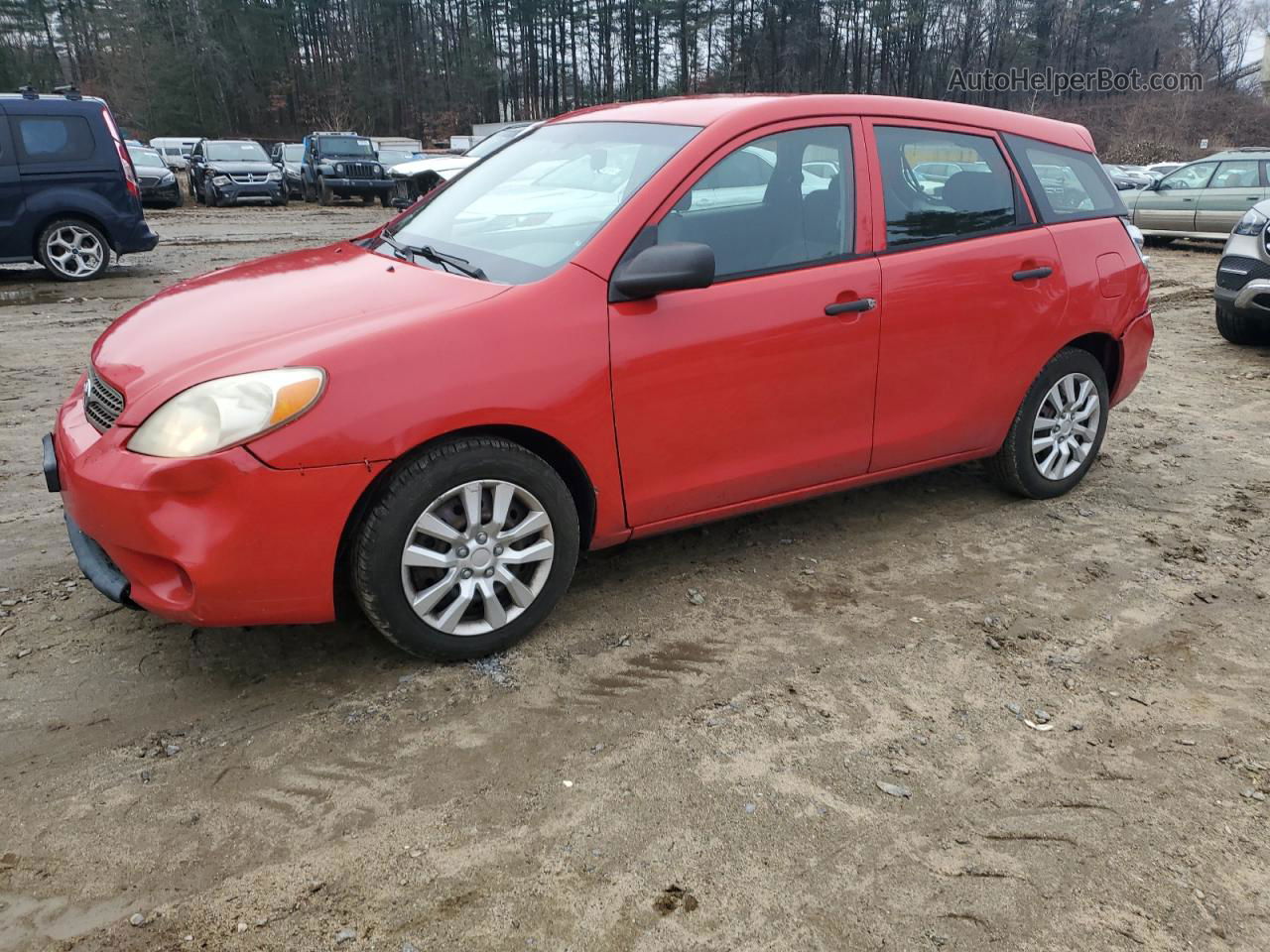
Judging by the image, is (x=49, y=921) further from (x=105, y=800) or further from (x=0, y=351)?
(x=0, y=351)

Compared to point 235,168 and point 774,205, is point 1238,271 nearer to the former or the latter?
point 774,205

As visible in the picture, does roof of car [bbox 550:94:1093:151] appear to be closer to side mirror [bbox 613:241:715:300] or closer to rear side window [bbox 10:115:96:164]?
side mirror [bbox 613:241:715:300]

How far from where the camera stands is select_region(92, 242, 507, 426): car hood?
2.85 metres

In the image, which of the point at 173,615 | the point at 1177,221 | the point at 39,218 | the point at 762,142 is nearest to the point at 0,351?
the point at 39,218

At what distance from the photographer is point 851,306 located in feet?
12.1

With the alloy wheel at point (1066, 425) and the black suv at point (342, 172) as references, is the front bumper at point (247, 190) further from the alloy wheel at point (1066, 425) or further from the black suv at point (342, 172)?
the alloy wheel at point (1066, 425)

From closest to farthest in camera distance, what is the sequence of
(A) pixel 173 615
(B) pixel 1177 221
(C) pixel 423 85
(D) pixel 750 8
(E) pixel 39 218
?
1. (A) pixel 173 615
2. (E) pixel 39 218
3. (B) pixel 1177 221
4. (D) pixel 750 8
5. (C) pixel 423 85

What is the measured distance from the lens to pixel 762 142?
3617mm

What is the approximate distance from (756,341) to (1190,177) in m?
14.6

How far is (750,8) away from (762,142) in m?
60.7

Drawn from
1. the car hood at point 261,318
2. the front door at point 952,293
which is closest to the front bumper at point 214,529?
the car hood at point 261,318

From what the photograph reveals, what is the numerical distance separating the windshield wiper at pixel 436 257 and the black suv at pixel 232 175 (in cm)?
2150

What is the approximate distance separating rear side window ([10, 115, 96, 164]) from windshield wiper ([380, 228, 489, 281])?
8.80 m

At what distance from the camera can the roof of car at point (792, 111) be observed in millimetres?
3623
